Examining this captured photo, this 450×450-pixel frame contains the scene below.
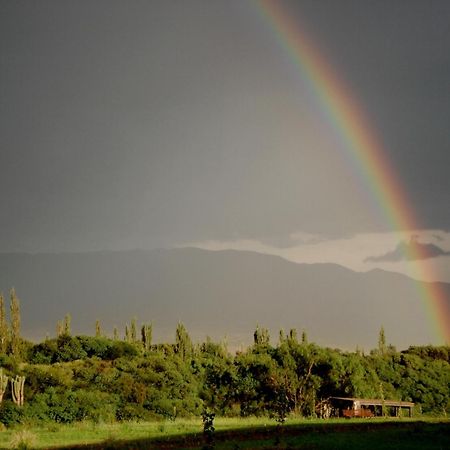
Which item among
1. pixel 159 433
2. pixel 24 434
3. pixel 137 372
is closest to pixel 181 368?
pixel 137 372

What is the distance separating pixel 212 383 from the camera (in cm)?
6944

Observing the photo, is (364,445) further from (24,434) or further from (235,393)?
(235,393)

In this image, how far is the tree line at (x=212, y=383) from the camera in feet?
184

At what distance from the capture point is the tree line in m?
56.1

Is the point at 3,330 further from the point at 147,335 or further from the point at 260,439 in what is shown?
the point at 260,439

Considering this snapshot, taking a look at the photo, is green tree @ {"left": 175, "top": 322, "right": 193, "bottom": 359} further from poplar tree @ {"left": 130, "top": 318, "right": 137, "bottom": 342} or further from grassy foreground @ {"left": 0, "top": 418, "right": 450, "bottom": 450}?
grassy foreground @ {"left": 0, "top": 418, "right": 450, "bottom": 450}

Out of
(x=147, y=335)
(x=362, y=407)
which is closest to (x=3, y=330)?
(x=147, y=335)

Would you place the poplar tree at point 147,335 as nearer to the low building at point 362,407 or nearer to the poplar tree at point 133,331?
the poplar tree at point 133,331

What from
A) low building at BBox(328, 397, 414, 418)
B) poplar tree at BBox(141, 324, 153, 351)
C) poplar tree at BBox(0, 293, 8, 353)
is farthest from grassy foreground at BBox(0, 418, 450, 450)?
poplar tree at BBox(141, 324, 153, 351)

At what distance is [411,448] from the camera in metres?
27.1

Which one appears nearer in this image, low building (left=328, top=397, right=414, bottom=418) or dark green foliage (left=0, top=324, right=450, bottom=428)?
dark green foliage (left=0, top=324, right=450, bottom=428)

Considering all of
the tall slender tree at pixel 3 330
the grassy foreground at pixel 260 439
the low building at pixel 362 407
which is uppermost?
the tall slender tree at pixel 3 330

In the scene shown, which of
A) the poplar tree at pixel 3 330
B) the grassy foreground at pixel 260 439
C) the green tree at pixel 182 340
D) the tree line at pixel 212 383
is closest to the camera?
the grassy foreground at pixel 260 439

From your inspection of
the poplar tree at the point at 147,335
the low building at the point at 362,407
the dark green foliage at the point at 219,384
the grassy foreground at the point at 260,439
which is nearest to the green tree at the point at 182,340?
the poplar tree at the point at 147,335
